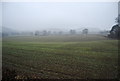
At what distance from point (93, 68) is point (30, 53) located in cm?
254

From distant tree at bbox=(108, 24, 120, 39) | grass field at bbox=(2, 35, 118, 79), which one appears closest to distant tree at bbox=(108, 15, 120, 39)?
distant tree at bbox=(108, 24, 120, 39)

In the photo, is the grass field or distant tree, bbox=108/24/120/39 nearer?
the grass field

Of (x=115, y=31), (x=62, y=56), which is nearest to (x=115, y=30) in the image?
(x=115, y=31)

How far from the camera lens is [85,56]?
4.02 metres

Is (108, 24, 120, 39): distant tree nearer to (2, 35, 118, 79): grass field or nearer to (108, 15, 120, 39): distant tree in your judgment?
(108, 15, 120, 39): distant tree

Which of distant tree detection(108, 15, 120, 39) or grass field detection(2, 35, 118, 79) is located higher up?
distant tree detection(108, 15, 120, 39)

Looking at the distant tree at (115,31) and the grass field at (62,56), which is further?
the distant tree at (115,31)

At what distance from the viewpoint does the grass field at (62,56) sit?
3668mm

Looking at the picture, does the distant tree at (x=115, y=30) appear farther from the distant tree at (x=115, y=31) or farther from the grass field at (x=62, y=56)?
the grass field at (x=62, y=56)

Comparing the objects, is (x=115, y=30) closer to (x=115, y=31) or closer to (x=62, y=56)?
(x=115, y=31)

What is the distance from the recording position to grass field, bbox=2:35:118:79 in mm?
3668

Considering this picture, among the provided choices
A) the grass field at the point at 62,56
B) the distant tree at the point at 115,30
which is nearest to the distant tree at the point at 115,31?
the distant tree at the point at 115,30

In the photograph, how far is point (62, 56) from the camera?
4129 millimetres

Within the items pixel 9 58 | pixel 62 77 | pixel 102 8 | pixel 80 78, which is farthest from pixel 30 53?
pixel 102 8
